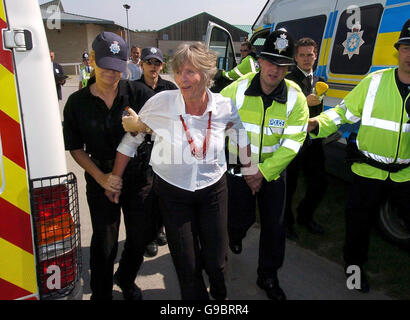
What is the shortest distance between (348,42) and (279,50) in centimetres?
200

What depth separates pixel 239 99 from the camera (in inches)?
96.4

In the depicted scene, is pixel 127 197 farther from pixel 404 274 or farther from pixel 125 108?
pixel 404 274

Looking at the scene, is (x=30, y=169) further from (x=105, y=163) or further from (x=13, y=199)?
(x=105, y=163)

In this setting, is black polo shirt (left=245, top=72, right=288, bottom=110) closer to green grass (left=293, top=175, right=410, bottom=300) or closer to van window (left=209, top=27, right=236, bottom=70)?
green grass (left=293, top=175, right=410, bottom=300)

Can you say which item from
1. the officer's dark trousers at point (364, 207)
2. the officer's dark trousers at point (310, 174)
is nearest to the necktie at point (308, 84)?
the officer's dark trousers at point (310, 174)

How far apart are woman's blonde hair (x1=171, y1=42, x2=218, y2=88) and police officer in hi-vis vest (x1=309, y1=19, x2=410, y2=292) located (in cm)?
111

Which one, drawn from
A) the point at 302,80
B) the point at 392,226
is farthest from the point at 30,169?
the point at 392,226

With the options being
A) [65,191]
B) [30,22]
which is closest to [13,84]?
[30,22]

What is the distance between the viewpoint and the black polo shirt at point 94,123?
2074 millimetres

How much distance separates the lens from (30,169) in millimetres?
1452

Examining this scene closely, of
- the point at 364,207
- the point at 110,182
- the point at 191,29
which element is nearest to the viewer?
the point at 110,182

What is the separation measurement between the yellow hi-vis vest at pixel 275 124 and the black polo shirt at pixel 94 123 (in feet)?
2.70

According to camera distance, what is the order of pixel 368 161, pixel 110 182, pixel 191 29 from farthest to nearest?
pixel 191 29 < pixel 368 161 < pixel 110 182

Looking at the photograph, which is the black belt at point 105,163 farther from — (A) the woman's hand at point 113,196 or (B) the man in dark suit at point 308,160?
(B) the man in dark suit at point 308,160
